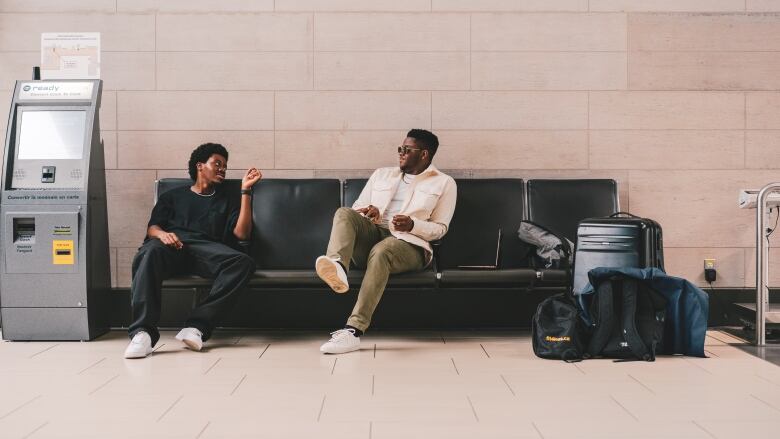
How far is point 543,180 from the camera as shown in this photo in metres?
4.29

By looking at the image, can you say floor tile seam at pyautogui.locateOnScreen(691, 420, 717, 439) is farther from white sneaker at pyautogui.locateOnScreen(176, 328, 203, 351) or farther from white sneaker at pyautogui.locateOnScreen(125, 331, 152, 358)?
white sneaker at pyautogui.locateOnScreen(125, 331, 152, 358)

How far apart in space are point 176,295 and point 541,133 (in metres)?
2.57

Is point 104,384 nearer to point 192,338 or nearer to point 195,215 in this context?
point 192,338

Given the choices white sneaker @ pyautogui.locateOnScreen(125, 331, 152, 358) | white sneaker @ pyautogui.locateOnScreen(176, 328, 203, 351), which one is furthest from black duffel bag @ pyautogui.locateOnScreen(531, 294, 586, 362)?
white sneaker @ pyautogui.locateOnScreen(125, 331, 152, 358)

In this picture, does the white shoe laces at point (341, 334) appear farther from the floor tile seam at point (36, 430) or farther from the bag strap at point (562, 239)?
the floor tile seam at point (36, 430)

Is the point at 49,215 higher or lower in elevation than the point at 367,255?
higher

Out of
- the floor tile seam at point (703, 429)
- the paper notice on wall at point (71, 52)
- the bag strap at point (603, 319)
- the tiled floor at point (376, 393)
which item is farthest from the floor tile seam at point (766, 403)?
the paper notice on wall at point (71, 52)

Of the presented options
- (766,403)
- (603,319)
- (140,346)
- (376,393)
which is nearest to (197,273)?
(140,346)

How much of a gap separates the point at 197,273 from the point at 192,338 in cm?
46

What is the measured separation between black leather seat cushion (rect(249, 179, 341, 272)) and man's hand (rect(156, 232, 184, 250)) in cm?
51

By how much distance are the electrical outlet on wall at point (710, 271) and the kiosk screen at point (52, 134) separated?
392 centimetres

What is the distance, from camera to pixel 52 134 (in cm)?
398

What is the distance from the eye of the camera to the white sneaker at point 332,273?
11.4ft

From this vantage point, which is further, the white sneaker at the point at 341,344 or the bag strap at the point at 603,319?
the white sneaker at the point at 341,344
